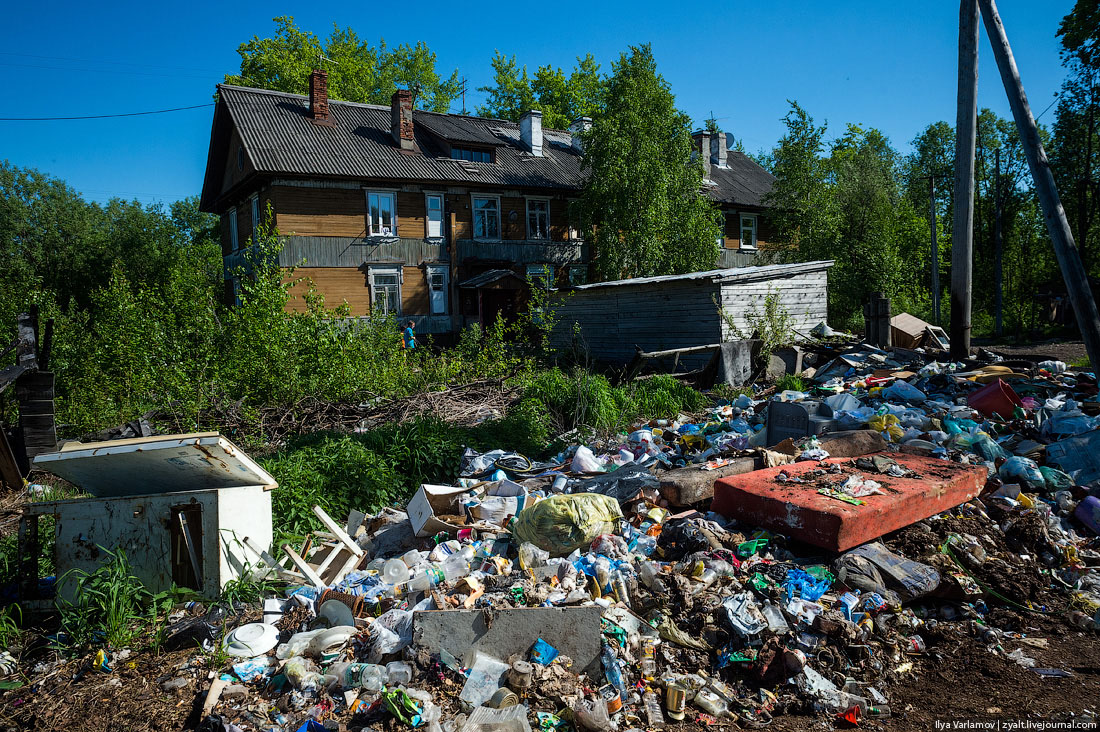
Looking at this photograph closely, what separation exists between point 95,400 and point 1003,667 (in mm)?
9483

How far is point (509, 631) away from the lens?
3.10 metres

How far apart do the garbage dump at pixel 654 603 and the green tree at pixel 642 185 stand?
53.3ft

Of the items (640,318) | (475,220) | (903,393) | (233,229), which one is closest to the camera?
(903,393)

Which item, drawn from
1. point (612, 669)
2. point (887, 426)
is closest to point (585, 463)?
point (887, 426)

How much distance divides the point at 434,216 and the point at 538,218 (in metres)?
3.96

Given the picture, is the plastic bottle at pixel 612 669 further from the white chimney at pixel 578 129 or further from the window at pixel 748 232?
the window at pixel 748 232

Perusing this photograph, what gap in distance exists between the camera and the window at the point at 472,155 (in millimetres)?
21719

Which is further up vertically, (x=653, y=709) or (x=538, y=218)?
(x=538, y=218)

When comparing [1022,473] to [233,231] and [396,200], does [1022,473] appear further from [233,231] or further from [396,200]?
[233,231]

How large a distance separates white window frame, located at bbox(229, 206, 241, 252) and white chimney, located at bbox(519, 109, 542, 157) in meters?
10.8

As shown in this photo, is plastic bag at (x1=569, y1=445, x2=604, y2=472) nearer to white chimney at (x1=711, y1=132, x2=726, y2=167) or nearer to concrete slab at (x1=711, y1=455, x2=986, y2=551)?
concrete slab at (x1=711, y1=455, x2=986, y2=551)

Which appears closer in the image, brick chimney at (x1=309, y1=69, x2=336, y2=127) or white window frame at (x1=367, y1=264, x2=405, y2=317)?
white window frame at (x1=367, y1=264, x2=405, y2=317)

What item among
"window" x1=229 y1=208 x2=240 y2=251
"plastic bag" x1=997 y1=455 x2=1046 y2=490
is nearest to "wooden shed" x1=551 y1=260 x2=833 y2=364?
"plastic bag" x1=997 y1=455 x2=1046 y2=490

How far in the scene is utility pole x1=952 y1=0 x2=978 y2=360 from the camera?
828 cm
